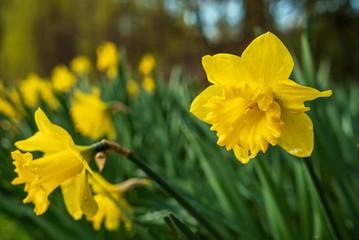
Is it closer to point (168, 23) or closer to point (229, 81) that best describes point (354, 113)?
point (229, 81)

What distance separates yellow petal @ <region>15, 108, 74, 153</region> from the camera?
56 cm

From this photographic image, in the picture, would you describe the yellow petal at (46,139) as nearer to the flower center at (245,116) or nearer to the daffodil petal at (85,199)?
the daffodil petal at (85,199)

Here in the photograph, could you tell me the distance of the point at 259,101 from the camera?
1.63 feet

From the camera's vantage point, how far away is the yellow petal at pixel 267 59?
47cm

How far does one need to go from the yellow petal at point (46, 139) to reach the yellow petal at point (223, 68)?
269 mm

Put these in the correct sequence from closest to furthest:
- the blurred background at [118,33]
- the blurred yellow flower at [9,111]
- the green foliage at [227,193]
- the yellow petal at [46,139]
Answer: the yellow petal at [46,139]
the green foliage at [227,193]
the blurred yellow flower at [9,111]
the blurred background at [118,33]

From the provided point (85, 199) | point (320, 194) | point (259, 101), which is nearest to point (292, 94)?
point (259, 101)

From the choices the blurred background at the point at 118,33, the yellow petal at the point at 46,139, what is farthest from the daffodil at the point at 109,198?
the blurred background at the point at 118,33

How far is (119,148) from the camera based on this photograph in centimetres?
56

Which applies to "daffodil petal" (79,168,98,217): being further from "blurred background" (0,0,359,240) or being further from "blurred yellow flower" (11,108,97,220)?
"blurred background" (0,0,359,240)

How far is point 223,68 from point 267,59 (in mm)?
66

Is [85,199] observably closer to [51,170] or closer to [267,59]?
[51,170]

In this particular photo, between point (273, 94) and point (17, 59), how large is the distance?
30.1ft

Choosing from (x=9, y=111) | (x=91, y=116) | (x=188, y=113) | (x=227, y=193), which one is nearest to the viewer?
(x=227, y=193)
